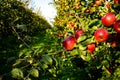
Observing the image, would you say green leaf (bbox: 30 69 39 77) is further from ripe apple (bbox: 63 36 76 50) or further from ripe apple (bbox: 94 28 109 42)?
ripe apple (bbox: 94 28 109 42)

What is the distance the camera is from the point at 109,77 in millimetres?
3428

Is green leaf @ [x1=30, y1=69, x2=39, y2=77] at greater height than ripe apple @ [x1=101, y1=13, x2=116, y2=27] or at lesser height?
lesser

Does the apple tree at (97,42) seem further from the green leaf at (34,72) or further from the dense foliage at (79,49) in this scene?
the green leaf at (34,72)

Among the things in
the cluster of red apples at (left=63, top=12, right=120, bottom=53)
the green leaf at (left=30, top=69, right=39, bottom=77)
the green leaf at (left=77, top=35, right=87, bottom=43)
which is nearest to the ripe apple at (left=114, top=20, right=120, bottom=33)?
the cluster of red apples at (left=63, top=12, right=120, bottom=53)

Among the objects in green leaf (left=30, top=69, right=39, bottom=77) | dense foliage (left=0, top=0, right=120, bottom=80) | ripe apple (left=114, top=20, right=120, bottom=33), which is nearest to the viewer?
green leaf (left=30, top=69, right=39, bottom=77)

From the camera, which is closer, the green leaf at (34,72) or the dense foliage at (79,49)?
the green leaf at (34,72)

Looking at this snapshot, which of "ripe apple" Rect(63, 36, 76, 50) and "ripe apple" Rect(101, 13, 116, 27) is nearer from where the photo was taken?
"ripe apple" Rect(63, 36, 76, 50)

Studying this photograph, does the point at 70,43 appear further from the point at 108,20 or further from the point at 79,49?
the point at 108,20

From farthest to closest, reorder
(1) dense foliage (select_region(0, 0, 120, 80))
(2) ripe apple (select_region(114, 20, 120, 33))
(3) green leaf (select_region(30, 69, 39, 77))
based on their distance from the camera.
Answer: (2) ripe apple (select_region(114, 20, 120, 33)) → (1) dense foliage (select_region(0, 0, 120, 80)) → (3) green leaf (select_region(30, 69, 39, 77))

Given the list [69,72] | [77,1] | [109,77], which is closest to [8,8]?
[77,1]

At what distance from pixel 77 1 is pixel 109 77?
2.39 meters

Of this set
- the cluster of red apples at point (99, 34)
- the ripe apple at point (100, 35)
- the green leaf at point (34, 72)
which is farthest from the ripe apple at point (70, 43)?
the green leaf at point (34, 72)

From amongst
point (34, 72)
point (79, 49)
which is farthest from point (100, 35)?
point (34, 72)

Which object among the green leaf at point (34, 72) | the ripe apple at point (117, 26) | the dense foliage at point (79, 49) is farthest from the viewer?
the ripe apple at point (117, 26)
